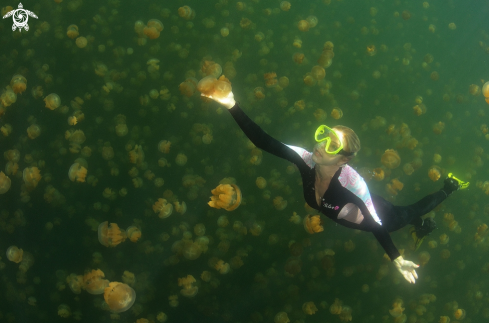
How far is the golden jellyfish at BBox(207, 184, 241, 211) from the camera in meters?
4.03

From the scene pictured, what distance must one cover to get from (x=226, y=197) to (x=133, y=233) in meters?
1.45

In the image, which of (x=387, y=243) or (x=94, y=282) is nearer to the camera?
(x=387, y=243)

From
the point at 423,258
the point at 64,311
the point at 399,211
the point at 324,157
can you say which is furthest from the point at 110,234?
the point at 423,258

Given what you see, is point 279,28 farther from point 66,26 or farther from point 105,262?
point 105,262

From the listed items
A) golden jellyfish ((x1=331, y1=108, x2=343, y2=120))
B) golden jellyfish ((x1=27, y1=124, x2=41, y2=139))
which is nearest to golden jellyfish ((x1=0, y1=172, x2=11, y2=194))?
golden jellyfish ((x1=27, y1=124, x2=41, y2=139))

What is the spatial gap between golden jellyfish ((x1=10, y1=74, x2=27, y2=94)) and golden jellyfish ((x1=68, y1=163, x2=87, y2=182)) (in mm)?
1506

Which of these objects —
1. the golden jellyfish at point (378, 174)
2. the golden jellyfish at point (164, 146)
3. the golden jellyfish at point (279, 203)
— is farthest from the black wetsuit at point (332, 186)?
the golden jellyfish at point (164, 146)

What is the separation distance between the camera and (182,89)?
4.38 metres

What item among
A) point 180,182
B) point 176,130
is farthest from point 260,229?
point 176,130

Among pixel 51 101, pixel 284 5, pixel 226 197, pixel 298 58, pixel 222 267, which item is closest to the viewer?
pixel 226 197

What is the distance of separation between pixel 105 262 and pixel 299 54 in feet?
14.9

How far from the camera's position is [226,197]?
4023 millimetres

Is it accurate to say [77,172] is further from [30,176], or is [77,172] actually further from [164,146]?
[164,146]

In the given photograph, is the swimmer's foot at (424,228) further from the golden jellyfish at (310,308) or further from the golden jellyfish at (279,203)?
the golden jellyfish at (279,203)
